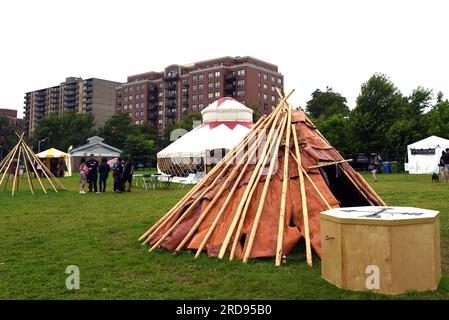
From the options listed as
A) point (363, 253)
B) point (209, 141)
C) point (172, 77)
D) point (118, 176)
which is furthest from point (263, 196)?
point (172, 77)

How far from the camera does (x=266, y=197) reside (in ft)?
Answer: 20.5

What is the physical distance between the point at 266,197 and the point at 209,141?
16.0 m

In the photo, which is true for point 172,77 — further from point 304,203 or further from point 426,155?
point 304,203

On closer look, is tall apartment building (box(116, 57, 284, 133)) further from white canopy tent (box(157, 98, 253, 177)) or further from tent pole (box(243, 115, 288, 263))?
tent pole (box(243, 115, 288, 263))

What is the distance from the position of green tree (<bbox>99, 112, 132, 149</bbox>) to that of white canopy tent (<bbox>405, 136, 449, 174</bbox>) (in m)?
37.5

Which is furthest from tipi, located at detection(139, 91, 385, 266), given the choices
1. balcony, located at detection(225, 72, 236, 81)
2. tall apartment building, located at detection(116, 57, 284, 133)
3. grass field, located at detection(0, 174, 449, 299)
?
A: balcony, located at detection(225, 72, 236, 81)

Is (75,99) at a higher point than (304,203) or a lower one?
higher

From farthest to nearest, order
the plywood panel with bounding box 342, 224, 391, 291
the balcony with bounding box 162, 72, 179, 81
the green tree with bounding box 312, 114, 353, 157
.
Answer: the balcony with bounding box 162, 72, 179, 81 → the green tree with bounding box 312, 114, 353, 157 → the plywood panel with bounding box 342, 224, 391, 291

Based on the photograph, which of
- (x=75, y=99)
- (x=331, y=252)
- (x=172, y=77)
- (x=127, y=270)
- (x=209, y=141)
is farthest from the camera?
(x=75, y=99)

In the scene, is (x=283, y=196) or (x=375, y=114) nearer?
(x=283, y=196)

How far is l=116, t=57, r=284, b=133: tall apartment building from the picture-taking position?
71.4 meters

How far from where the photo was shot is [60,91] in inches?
4136
